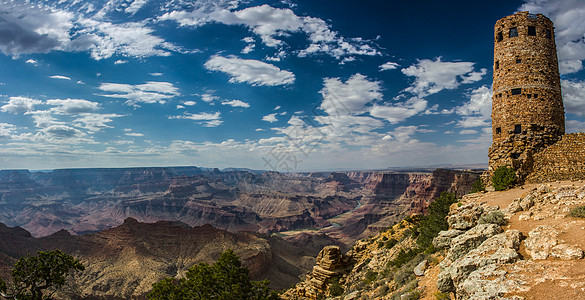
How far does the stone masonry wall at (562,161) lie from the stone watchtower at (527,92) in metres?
0.41

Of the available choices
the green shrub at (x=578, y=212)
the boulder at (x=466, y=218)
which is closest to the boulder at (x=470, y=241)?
the boulder at (x=466, y=218)

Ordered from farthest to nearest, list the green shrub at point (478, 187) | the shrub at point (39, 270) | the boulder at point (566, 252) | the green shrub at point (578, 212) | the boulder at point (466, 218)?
the green shrub at point (478, 187), the shrub at point (39, 270), the boulder at point (466, 218), the green shrub at point (578, 212), the boulder at point (566, 252)

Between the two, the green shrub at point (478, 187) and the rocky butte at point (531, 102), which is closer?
the rocky butte at point (531, 102)

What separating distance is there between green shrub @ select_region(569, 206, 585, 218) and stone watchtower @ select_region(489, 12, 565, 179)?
10998 mm

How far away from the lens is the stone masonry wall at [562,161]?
17.9 meters

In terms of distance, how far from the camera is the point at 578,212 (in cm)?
959

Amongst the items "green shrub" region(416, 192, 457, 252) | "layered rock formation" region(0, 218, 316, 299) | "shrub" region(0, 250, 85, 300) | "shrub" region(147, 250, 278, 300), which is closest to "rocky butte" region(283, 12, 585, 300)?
"green shrub" region(416, 192, 457, 252)

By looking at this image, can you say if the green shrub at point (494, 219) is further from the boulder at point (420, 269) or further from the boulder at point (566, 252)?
the boulder at point (566, 252)

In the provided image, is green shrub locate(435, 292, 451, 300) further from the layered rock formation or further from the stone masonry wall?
the layered rock formation

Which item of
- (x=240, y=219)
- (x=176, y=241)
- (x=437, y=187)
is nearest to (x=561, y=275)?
(x=176, y=241)

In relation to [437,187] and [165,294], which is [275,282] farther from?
[437,187]

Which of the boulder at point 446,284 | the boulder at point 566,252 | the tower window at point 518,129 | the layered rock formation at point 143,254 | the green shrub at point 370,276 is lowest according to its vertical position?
the layered rock formation at point 143,254

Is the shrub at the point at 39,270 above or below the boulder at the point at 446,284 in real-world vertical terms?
below

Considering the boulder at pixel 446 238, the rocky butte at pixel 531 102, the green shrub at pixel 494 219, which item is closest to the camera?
the green shrub at pixel 494 219
